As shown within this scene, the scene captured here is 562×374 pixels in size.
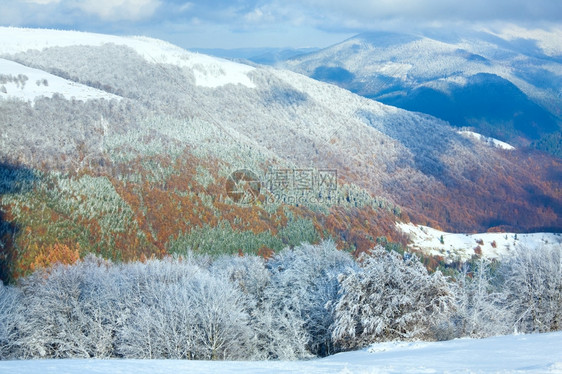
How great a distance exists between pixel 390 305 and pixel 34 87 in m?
145

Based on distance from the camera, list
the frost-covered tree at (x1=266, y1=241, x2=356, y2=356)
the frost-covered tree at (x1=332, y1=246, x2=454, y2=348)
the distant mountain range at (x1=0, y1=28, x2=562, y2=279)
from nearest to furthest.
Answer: the frost-covered tree at (x1=332, y1=246, x2=454, y2=348) < the frost-covered tree at (x1=266, y1=241, x2=356, y2=356) < the distant mountain range at (x1=0, y1=28, x2=562, y2=279)

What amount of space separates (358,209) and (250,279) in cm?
10446

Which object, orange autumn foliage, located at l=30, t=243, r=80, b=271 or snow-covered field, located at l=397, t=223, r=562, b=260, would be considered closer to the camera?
orange autumn foliage, located at l=30, t=243, r=80, b=271

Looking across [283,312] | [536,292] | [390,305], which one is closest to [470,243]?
[536,292]

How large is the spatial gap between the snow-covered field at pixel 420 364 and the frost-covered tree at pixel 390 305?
5.36 meters

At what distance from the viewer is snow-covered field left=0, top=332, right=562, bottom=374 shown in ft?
60.2

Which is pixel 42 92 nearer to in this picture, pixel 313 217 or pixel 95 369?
pixel 313 217

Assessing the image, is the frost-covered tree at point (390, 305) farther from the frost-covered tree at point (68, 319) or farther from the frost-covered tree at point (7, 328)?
the frost-covered tree at point (7, 328)

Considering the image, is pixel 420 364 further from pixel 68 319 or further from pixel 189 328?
pixel 68 319

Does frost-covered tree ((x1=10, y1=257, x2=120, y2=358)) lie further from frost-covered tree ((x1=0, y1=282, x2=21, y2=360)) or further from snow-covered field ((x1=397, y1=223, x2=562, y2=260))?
snow-covered field ((x1=397, y1=223, x2=562, y2=260))

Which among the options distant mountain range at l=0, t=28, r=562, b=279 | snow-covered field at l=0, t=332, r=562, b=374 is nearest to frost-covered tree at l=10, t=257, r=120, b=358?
snow-covered field at l=0, t=332, r=562, b=374

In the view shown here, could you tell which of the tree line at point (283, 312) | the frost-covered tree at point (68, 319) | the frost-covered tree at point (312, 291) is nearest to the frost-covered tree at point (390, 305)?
the tree line at point (283, 312)

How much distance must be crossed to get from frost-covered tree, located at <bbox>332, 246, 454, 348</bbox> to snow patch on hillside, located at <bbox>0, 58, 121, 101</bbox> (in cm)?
13001

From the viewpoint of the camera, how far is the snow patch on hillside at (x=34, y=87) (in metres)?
134
